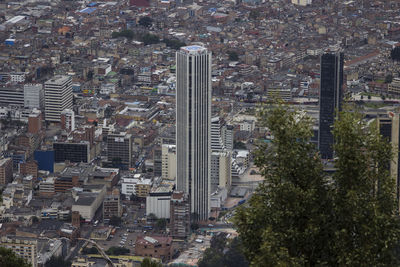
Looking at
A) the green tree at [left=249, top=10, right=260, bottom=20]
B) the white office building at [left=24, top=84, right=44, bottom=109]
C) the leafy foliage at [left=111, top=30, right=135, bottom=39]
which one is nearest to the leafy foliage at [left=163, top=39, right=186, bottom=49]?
the leafy foliage at [left=111, top=30, right=135, bottom=39]

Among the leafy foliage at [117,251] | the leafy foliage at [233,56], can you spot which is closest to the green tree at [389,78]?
the leafy foliage at [233,56]

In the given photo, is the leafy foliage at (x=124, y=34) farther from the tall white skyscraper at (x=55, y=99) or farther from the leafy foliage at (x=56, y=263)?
the leafy foliage at (x=56, y=263)

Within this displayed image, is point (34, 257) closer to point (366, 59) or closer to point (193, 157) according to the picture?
point (193, 157)

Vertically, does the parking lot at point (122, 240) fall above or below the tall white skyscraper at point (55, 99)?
below

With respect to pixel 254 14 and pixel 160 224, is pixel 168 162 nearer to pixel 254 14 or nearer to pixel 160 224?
pixel 160 224

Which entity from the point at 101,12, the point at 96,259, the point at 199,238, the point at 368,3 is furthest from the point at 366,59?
the point at 96,259

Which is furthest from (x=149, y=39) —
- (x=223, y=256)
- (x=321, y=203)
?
(x=321, y=203)
